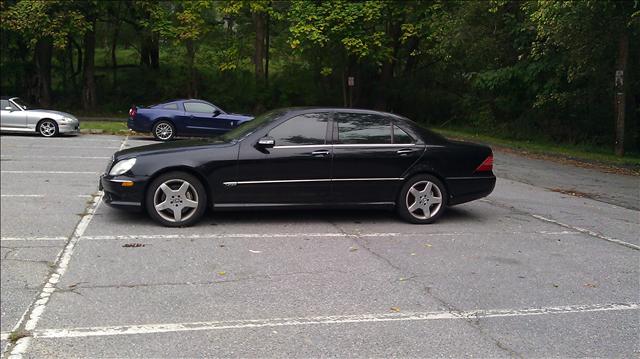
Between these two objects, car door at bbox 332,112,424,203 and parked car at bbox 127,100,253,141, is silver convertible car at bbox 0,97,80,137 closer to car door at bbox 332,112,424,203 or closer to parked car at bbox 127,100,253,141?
parked car at bbox 127,100,253,141

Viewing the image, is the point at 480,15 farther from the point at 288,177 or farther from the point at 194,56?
the point at 288,177

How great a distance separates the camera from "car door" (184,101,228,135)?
1898cm

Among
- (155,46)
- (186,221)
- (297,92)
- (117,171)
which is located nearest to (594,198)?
(186,221)

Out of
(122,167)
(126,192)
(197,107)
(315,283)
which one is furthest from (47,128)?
(315,283)

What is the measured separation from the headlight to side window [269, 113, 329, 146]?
1715mm

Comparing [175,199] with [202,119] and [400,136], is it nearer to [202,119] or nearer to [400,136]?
[400,136]

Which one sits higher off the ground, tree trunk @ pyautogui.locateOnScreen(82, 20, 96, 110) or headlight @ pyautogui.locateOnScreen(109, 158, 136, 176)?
tree trunk @ pyautogui.locateOnScreen(82, 20, 96, 110)

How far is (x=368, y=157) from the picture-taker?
24.5ft

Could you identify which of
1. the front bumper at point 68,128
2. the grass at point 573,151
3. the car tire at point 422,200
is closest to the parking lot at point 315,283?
the car tire at point 422,200

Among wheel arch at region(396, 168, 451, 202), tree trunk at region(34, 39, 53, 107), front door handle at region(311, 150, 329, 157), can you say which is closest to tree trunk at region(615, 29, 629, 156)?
wheel arch at region(396, 168, 451, 202)

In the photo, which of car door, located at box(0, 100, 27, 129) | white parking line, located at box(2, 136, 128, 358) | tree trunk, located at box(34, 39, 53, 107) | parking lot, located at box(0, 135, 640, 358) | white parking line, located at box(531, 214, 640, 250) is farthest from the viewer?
tree trunk, located at box(34, 39, 53, 107)

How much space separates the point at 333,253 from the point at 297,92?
89.1 ft

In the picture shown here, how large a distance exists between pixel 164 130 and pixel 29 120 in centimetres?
427

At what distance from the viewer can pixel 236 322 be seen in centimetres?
433
